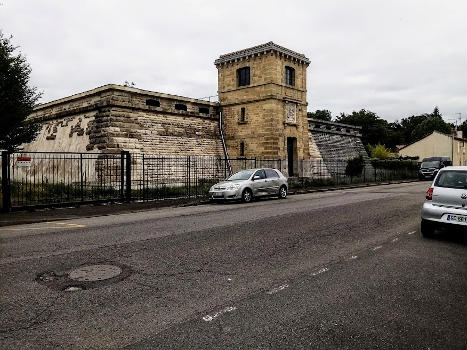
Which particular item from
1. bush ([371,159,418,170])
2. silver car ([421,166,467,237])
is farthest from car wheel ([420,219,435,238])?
bush ([371,159,418,170])

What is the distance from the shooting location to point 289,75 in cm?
3028

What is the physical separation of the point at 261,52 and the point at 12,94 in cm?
1735

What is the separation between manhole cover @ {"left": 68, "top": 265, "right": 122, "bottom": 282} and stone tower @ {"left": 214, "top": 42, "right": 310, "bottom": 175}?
913 inches

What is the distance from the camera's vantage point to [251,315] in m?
3.93

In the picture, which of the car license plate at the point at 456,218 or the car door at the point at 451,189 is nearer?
the car license plate at the point at 456,218

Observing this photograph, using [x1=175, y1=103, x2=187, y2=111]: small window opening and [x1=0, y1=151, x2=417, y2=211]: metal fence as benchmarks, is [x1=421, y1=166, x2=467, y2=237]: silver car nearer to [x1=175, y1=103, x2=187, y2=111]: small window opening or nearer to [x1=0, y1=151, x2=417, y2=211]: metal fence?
[x1=0, y1=151, x2=417, y2=211]: metal fence

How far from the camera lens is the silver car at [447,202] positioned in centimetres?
761

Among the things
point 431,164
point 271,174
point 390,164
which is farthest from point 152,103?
point 431,164

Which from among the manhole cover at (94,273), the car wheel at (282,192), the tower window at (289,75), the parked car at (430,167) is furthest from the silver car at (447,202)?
the parked car at (430,167)

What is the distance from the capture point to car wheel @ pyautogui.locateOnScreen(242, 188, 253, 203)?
54.5 ft

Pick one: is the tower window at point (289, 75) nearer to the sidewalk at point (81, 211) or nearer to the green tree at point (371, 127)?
the sidewalk at point (81, 211)

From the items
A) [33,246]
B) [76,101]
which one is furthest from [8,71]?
[33,246]

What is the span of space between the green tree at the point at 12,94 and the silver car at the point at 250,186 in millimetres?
11535

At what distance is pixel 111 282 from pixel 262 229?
15.6ft
